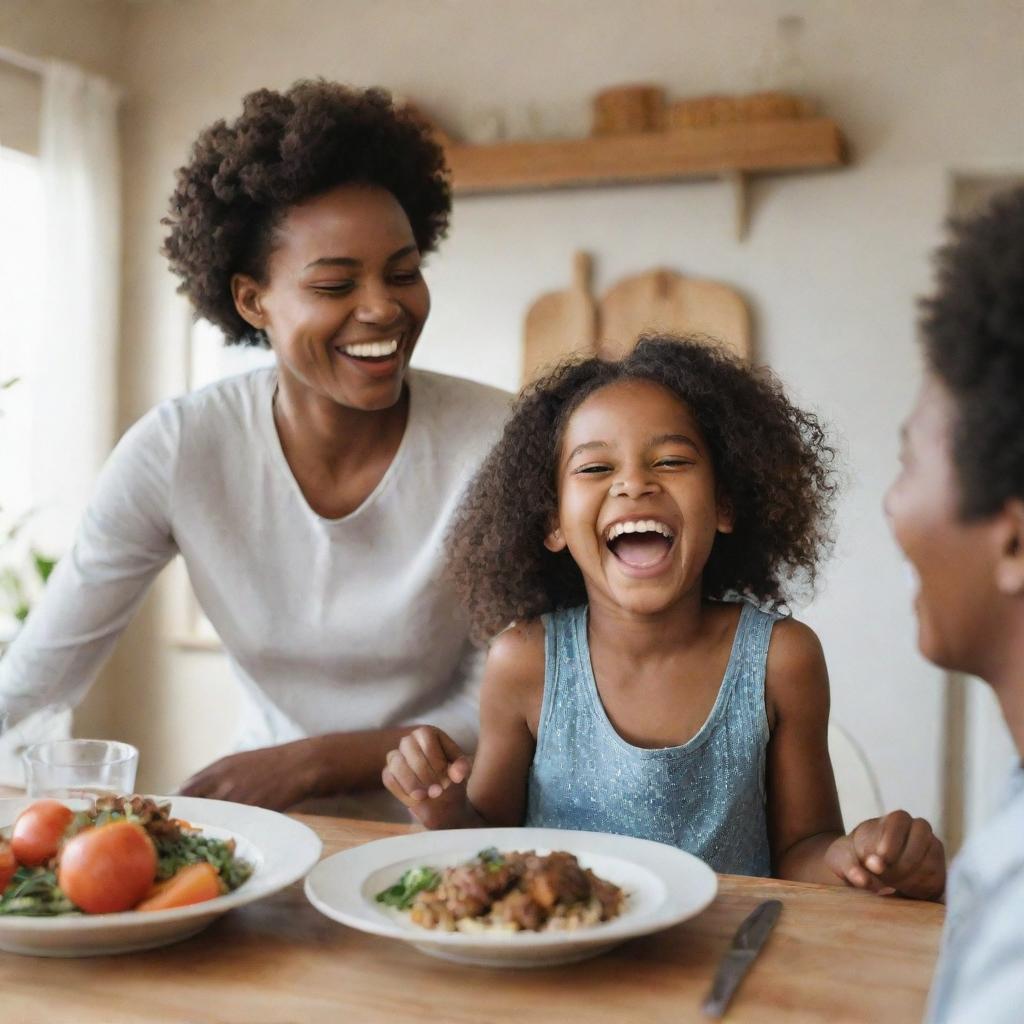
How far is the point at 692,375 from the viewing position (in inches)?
60.9

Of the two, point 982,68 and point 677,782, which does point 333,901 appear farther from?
point 982,68

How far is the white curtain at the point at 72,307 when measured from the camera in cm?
400

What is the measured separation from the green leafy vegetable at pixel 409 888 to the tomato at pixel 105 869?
0.65ft

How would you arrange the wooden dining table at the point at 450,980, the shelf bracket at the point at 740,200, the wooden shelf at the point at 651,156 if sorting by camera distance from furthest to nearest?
the shelf bracket at the point at 740,200 < the wooden shelf at the point at 651,156 < the wooden dining table at the point at 450,980

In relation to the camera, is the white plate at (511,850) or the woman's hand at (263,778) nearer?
the white plate at (511,850)

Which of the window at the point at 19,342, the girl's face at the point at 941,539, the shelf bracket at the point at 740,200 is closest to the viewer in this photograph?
the girl's face at the point at 941,539

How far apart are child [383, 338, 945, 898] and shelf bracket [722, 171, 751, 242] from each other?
6.61ft

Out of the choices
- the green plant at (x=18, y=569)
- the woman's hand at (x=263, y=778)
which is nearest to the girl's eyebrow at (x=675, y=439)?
the woman's hand at (x=263, y=778)

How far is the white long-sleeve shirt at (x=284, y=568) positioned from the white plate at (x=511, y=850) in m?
0.67

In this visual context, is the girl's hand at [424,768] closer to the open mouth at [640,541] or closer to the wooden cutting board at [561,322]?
the open mouth at [640,541]

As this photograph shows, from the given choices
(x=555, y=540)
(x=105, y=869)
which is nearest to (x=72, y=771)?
(x=105, y=869)

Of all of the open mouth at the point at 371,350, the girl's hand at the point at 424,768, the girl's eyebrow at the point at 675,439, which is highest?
the open mouth at the point at 371,350

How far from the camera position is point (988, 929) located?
0.65m

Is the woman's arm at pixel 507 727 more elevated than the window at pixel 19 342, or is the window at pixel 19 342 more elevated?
the window at pixel 19 342
